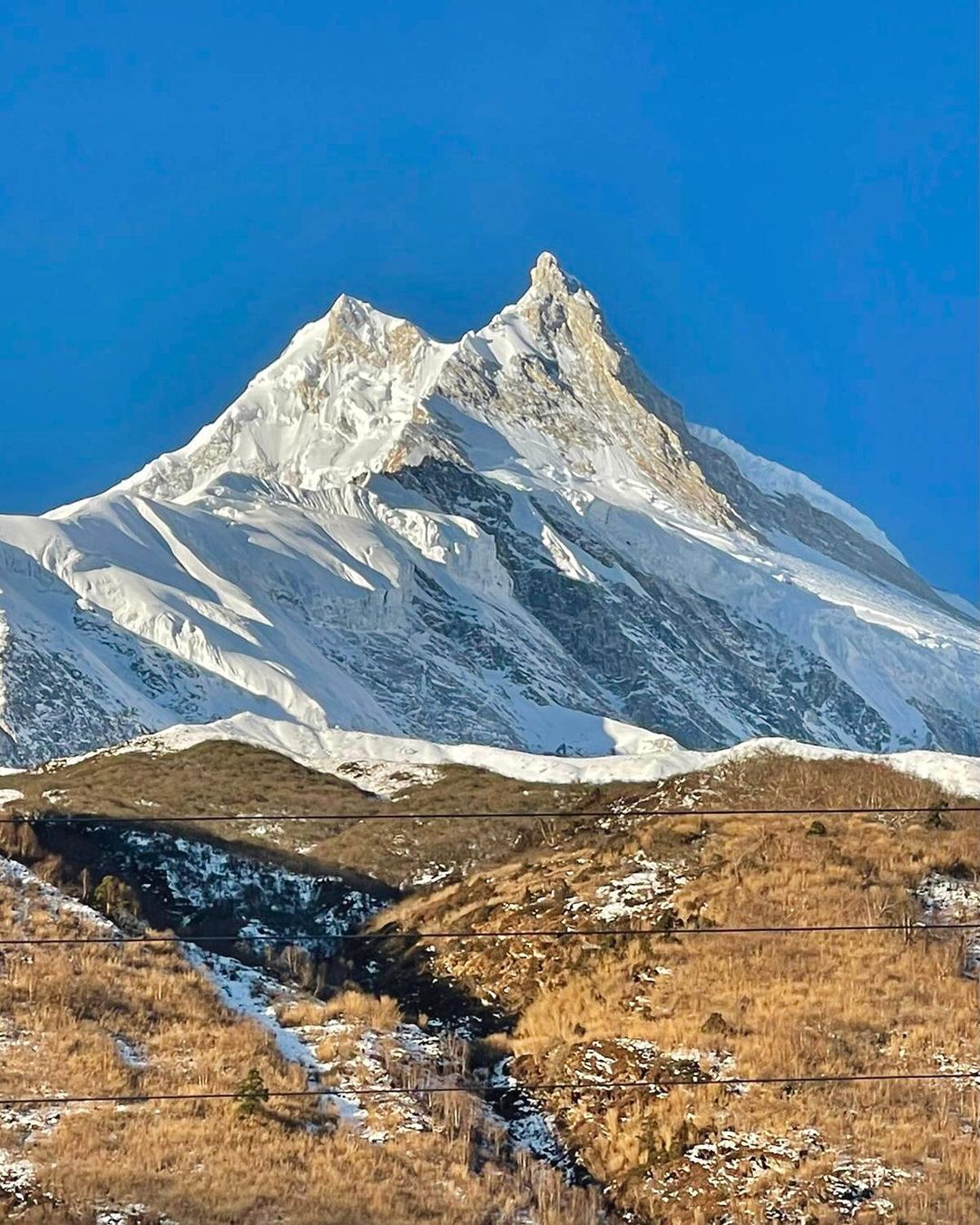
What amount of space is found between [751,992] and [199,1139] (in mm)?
9519

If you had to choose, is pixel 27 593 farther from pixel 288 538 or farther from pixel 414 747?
pixel 414 747

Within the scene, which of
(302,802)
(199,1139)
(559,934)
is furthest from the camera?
(302,802)

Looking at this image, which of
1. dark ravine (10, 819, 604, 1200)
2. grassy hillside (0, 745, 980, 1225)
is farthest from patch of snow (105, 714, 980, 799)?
dark ravine (10, 819, 604, 1200)

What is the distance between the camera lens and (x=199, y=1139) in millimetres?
19703

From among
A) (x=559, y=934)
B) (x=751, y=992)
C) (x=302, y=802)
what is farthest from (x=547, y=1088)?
(x=302, y=802)

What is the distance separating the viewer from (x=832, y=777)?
3869cm

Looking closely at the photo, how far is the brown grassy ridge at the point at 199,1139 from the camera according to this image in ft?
60.4

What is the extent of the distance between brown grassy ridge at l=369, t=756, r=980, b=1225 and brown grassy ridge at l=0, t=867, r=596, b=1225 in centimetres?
218

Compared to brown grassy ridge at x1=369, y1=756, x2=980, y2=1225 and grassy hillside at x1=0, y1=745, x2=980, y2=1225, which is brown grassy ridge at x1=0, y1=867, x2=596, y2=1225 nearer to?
grassy hillside at x1=0, y1=745, x2=980, y2=1225

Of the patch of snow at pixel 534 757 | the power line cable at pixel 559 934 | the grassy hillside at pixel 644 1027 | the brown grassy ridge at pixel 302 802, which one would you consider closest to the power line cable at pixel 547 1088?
the grassy hillside at pixel 644 1027

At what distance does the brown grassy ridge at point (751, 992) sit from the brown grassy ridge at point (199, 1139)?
2176 mm

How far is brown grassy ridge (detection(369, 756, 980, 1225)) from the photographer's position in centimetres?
2034

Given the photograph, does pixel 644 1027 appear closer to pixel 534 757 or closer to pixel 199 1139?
pixel 199 1139

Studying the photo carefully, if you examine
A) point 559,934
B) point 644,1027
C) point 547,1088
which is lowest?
point 547,1088
